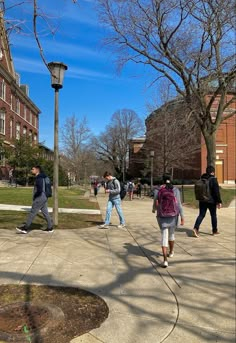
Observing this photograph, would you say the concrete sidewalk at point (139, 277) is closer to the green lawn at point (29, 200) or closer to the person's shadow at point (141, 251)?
the person's shadow at point (141, 251)

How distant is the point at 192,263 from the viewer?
6.76 meters

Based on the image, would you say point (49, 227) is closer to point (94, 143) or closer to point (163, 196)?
point (163, 196)

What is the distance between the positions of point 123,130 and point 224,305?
77479mm

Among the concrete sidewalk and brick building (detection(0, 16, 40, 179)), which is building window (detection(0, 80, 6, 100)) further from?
the concrete sidewalk

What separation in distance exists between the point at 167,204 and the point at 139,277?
1461 millimetres

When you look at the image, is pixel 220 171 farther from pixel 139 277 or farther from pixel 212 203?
pixel 139 277

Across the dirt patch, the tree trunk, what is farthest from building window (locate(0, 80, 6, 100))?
the dirt patch

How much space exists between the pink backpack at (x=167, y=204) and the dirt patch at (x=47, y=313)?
2.28m

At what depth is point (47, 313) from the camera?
13.3 feet

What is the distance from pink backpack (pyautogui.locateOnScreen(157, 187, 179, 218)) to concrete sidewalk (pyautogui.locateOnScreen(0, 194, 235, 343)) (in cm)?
87

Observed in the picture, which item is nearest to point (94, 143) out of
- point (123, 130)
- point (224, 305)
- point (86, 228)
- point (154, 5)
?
point (123, 130)

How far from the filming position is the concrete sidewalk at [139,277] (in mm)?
4020

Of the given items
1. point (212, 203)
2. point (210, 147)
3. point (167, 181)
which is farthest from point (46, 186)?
point (210, 147)

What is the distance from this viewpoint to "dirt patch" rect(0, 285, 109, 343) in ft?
11.8
